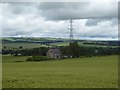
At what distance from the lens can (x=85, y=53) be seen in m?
90.4

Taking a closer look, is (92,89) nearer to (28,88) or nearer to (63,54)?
(28,88)

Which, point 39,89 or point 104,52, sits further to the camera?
point 104,52

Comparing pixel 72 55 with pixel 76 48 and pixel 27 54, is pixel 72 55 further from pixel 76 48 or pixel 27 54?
pixel 27 54

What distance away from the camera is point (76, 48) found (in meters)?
93.0

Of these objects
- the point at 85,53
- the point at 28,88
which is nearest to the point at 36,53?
the point at 85,53

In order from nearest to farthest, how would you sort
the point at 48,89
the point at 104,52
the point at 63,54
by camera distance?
the point at 48,89
the point at 104,52
the point at 63,54

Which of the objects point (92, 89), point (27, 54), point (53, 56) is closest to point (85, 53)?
point (53, 56)

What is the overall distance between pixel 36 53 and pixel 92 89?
7691cm

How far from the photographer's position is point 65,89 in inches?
626

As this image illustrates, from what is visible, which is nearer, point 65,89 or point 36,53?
point 65,89

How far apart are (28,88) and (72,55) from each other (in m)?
74.7

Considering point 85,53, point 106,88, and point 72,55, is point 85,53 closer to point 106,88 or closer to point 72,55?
point 72,55

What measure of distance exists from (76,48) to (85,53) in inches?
152

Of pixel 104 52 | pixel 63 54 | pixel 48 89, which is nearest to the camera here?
pixel 48 89
